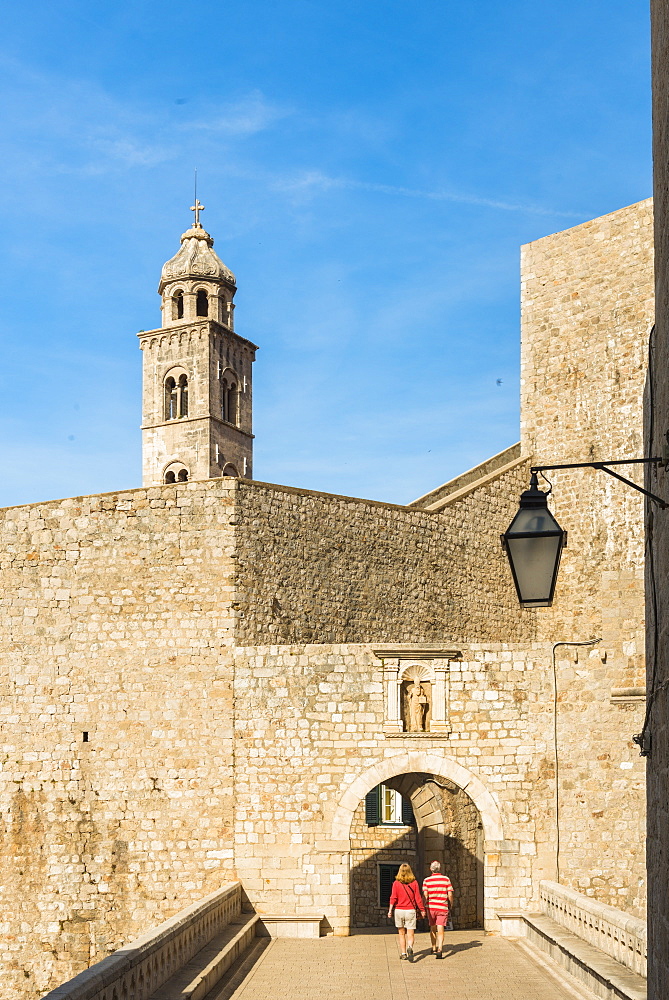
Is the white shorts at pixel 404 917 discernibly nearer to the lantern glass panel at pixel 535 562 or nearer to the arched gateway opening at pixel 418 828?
the arched gateway opening at pixel 418 828

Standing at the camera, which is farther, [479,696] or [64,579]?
[64,579]

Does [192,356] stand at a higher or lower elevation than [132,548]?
higher

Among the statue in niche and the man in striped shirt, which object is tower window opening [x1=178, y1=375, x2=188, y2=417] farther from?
the man in striped shirt

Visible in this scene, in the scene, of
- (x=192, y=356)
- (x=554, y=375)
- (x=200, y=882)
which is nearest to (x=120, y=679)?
(x=200, y=882)

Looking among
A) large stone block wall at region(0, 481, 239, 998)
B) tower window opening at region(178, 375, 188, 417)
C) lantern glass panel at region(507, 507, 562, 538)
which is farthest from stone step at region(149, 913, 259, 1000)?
tower window opening at region(178, 375, 188, 417)

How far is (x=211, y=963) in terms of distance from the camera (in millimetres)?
10617

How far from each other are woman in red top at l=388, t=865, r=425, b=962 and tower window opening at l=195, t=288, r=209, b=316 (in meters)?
33.2

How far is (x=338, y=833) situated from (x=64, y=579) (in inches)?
198

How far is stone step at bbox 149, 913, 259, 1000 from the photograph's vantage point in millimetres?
9297

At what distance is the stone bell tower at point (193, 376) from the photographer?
43.0 meters

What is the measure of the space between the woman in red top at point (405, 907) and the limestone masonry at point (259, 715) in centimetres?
157

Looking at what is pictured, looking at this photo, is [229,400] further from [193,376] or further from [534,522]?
[534,522]

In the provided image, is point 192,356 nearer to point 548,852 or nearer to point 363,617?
point 363,617

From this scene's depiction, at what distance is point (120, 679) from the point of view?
51.6 ft
